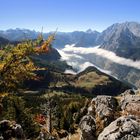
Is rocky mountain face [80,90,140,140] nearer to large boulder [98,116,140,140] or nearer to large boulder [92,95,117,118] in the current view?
large boulder [92,95,117,118]

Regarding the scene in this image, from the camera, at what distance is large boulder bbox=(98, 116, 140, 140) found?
87.2 ft

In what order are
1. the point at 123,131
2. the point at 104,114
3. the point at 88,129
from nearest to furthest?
the point at 123,131, the point at 88,129, the point at 104,114

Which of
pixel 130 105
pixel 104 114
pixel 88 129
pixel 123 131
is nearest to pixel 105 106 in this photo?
pixel 104 114

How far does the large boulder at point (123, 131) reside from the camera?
26.6m

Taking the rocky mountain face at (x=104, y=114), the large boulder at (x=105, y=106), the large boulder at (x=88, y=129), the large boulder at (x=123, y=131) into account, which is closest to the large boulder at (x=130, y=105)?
the rocky mountain face at (x=104, y=114)

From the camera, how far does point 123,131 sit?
27406 mm

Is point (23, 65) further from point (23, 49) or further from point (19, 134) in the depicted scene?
point (19, 134)

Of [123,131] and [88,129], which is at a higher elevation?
[123,131]

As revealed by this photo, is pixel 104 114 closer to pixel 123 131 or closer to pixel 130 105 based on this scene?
pixel 130 105

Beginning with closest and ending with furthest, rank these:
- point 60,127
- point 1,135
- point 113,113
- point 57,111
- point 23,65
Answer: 1. point 23,65
2. point 1,135
3. point 113,113
4. point 60,127
5. point 57,111

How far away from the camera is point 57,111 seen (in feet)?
490

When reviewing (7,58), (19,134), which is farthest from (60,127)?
(7,58)

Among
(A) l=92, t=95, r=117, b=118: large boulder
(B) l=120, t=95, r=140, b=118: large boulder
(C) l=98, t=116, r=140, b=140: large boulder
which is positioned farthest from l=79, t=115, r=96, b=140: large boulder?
(C) l=98, t=116, r=140, b=140: large boulder

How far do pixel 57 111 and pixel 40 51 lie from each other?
119866 millimetres
